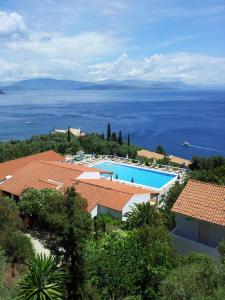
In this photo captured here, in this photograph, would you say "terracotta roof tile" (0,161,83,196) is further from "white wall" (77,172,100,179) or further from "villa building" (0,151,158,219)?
"white wall" (77,172,100,179)

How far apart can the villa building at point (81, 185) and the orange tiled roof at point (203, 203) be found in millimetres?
4370

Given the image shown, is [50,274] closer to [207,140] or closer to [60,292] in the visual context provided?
[60,292]

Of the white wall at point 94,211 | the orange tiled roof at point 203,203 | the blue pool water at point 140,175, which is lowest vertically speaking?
the blue pool water at point 140,175

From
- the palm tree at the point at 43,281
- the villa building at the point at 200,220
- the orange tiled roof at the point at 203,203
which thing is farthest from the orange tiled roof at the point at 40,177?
the palm tree at the point at 43,281

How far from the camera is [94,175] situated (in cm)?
2714

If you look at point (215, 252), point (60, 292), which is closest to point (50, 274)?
point (60, 292)

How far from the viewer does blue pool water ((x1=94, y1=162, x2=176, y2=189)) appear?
33.5 m

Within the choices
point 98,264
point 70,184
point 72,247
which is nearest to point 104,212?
point 70,184

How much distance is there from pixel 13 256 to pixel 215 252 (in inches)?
312

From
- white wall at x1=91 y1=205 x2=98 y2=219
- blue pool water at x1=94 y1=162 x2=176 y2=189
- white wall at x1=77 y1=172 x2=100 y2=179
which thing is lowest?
blue pool water at x1=94 y1=162 x2=176 y2=189

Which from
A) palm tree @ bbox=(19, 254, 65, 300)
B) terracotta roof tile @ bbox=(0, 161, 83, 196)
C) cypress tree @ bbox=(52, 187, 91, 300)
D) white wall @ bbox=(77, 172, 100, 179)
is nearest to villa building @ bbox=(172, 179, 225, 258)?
cypress tree @ bbox=(52, 187, 91, 300)

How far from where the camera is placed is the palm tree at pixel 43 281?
1173 centimetres

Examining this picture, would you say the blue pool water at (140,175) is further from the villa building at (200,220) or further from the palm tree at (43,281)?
the palm tree at (43,281)

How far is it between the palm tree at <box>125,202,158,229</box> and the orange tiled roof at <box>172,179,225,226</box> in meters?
2.38
